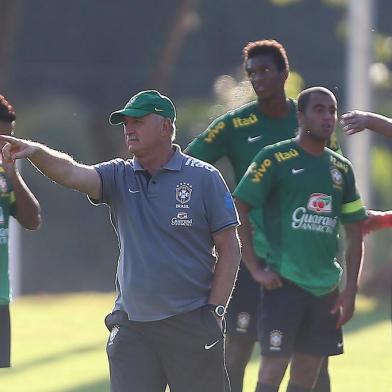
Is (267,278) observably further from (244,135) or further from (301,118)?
(244,135)

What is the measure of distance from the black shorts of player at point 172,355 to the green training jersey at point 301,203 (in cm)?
142

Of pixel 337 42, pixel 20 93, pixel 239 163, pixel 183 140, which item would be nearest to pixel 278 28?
pixel 337 42

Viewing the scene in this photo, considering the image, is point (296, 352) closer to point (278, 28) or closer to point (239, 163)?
point (239, 163)

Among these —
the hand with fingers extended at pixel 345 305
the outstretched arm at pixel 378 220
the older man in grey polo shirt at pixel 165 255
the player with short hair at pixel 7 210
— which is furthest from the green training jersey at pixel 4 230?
the outstretched arm at pixel 378 220

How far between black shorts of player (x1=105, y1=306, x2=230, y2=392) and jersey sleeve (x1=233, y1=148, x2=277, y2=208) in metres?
1.48

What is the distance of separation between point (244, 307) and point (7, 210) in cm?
167

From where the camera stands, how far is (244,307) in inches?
336

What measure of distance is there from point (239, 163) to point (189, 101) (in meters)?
12.8

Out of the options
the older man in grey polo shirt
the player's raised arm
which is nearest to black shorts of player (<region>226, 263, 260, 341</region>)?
the older man in grey polo shirt

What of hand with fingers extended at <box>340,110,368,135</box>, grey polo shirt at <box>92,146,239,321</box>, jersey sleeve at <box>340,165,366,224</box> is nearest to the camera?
grey polo shirt at <box>92,146,239,321</box>

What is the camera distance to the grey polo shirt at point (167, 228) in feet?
21.1

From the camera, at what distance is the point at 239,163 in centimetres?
859

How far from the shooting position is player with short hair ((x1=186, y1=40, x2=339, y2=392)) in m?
8.48

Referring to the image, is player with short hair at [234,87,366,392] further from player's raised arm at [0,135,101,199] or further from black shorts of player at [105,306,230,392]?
player's raised arm at [0,135,101,199]
